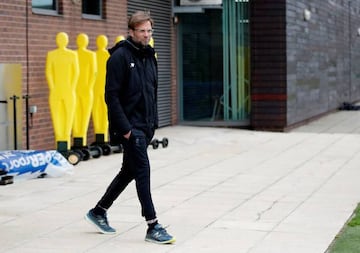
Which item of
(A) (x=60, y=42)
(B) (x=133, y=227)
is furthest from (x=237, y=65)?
(B) (x=133, y=227)

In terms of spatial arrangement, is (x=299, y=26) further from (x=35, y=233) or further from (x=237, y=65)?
(x=35, y=233)

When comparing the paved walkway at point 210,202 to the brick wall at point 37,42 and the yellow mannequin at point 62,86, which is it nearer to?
the yellow mannequin at point 62,86

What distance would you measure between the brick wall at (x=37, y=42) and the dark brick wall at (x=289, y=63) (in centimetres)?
492

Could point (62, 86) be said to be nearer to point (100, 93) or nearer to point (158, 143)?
point (100, 93)

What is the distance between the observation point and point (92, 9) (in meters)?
15.6

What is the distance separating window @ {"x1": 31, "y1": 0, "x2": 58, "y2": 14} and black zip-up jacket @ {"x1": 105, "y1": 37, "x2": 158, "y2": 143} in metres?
6.17

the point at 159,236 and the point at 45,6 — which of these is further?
the point at 45,6

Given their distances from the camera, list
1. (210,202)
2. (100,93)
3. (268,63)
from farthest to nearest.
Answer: (268,63), (100,93), (210,202)

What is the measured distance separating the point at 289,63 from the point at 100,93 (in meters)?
6.20

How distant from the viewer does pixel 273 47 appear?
61.7 ft

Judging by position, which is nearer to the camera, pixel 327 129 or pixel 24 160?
pixel 24 160

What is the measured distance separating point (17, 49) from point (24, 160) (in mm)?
2297

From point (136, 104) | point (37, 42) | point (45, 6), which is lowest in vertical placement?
point (136, 104)

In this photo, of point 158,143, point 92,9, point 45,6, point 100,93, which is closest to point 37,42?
point 45,6
